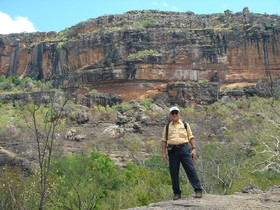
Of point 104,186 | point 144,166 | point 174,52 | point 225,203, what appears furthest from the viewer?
point 174,52

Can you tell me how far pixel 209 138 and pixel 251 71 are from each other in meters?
16.5

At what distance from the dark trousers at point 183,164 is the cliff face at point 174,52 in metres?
35.8

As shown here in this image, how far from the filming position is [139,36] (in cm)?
4650

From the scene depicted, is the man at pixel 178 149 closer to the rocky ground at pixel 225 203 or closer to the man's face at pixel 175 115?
the man's face at pixel 175 115

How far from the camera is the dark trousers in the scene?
22.0ft

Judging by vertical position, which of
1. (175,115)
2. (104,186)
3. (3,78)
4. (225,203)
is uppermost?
(3,78)

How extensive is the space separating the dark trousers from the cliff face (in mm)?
35809

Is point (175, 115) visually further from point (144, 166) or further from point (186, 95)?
point (186, 95)

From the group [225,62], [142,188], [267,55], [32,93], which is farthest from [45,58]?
[142,188]

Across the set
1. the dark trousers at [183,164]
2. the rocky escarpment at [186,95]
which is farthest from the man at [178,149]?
the rocky escarpment at [186,95]

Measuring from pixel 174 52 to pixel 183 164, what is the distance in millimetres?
38560

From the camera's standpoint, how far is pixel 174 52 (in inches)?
1754

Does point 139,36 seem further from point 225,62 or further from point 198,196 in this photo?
point 198,196

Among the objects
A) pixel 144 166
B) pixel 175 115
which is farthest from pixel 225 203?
pixel 144 166
